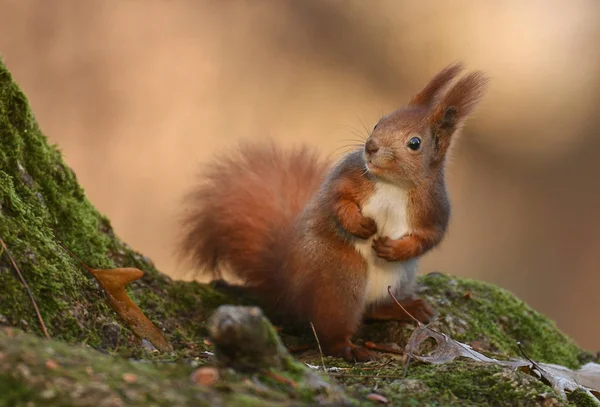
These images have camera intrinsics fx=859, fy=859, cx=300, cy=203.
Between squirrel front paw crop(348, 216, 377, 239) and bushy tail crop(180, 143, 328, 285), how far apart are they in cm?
54

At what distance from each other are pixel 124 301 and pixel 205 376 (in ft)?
3.47

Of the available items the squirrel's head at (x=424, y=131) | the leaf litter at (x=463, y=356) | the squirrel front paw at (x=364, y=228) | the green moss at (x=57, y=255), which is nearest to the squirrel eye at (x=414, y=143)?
the squirrel's head at (x=424, y=131)

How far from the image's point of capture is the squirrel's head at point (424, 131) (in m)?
2.96

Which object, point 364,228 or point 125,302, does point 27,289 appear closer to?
point 125,302

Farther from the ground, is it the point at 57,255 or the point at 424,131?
the point at 424,131

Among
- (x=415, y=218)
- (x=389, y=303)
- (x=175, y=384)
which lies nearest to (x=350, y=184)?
(x=415, y=218)

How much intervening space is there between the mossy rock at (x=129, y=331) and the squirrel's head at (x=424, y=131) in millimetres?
650

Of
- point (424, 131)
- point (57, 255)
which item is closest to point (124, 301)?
point (57, 255)

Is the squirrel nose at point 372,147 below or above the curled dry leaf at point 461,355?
above

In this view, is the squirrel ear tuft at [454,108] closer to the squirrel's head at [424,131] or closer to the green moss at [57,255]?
the squirrel's head at [424,131]

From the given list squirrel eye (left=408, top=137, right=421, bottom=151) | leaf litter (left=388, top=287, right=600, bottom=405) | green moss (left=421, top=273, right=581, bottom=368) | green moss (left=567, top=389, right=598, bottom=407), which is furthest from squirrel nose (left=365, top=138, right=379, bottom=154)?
green moss (left=567, top=389, right=598, bottom=407)

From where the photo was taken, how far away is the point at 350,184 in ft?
10.1

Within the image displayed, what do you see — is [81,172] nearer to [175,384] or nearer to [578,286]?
[578,286]

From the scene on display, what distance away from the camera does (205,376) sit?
5.41ft
